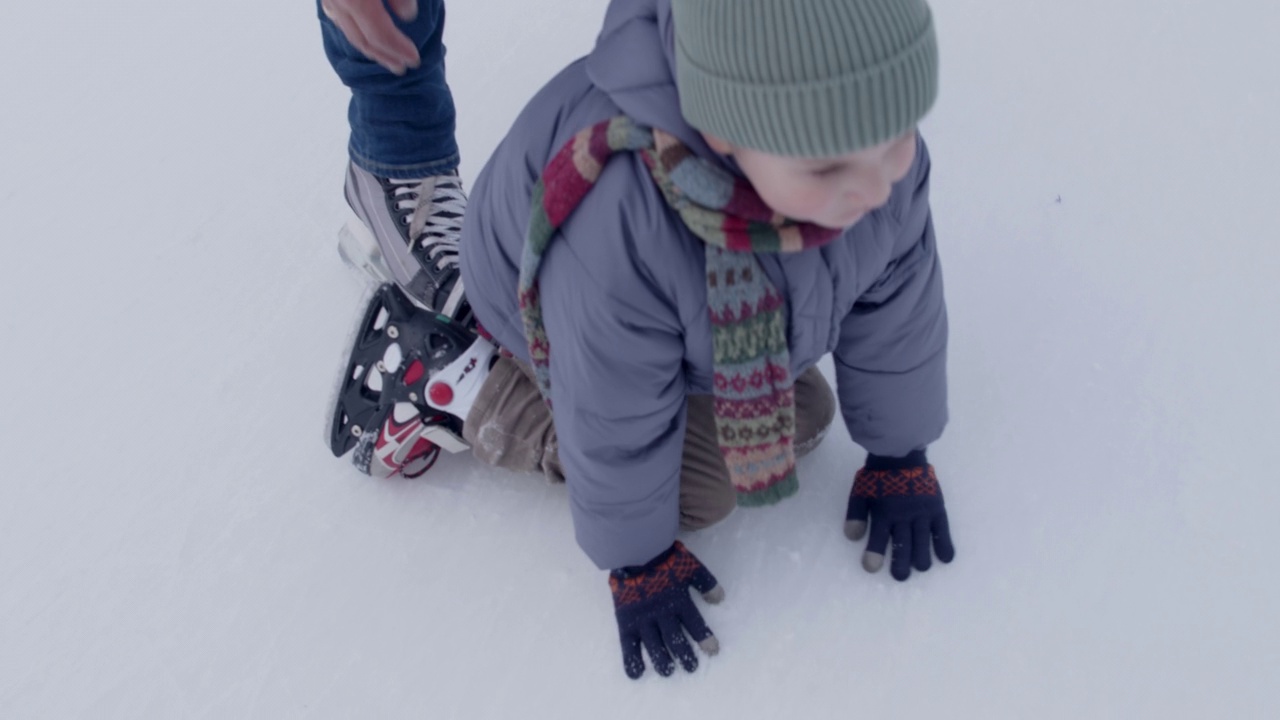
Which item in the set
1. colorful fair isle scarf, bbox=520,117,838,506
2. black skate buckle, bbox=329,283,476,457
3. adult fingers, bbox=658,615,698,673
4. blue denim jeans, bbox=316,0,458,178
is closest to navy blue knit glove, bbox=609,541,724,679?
adult fingers, bbox=658,615,698,673

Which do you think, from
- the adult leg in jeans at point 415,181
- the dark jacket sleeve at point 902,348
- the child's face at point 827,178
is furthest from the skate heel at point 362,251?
the child's face at point 827,178

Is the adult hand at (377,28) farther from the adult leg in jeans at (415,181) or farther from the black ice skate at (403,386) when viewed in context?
the black ice skate at (403,386)

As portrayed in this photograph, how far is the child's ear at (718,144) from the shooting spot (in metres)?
0.76

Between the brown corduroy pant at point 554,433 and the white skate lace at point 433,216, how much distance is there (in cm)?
17

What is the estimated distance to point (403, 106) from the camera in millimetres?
1217

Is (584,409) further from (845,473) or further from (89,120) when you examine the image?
(89,120)

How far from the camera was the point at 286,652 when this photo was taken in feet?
3.80

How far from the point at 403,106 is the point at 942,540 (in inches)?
28.6

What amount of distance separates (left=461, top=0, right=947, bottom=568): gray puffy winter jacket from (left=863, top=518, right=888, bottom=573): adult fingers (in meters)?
0.08

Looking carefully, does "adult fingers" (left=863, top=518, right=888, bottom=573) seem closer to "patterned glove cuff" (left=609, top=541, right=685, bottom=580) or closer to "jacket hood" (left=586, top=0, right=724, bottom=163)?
"patterned glove cuff" (left=609, top=541, right=685, bottom=580)

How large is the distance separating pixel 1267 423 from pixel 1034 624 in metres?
0.36

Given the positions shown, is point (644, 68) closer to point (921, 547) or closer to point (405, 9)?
point (405, 9)

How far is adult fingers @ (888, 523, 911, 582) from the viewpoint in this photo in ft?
3.70

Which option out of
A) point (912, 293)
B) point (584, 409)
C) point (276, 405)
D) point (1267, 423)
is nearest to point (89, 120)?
point (276, 405)
